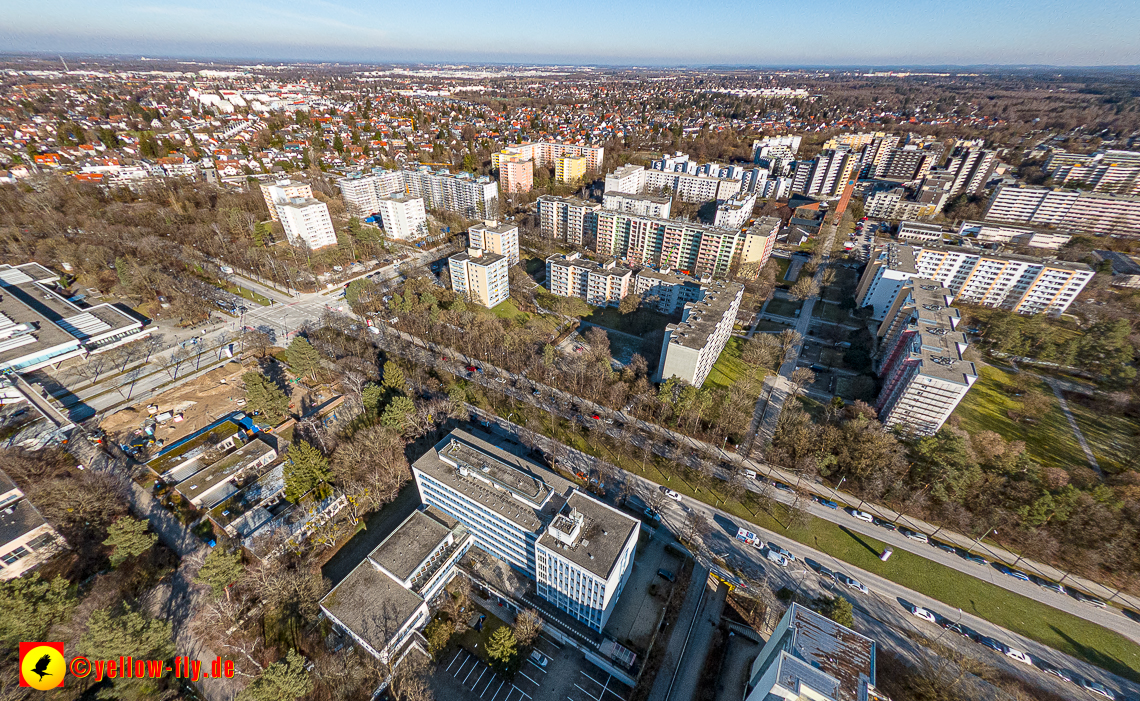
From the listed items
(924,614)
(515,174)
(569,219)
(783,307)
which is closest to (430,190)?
(515,174)

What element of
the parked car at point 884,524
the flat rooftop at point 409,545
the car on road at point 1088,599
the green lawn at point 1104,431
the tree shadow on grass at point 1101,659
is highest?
the flat rooftop at point 409,545

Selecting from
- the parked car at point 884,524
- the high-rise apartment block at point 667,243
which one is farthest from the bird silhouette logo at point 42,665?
the high-rise apartment block at point 667,243

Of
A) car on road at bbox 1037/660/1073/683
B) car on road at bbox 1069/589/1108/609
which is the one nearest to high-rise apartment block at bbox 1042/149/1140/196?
car on road at bbox 1069/589/1108/609

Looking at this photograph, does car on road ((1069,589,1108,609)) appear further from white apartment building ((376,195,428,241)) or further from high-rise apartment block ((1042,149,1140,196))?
high-rise apartment block ((1042,149,1140,196))

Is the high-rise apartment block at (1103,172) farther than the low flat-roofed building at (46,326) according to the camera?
Yes

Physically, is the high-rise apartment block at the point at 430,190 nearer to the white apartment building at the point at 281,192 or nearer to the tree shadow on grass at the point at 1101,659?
the white apartment building at the point at 281,192

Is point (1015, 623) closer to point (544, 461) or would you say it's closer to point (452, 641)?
point (544, 461)
